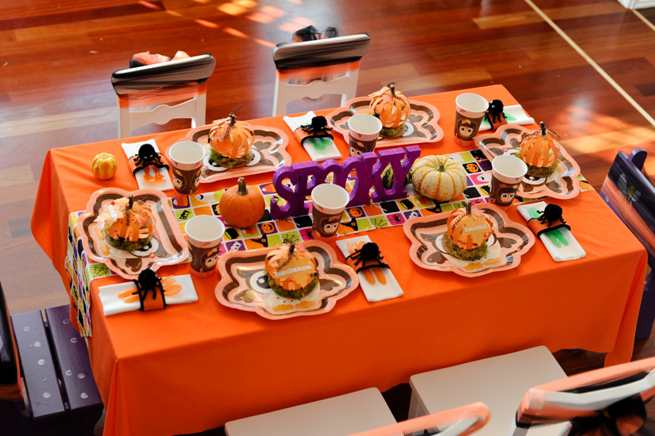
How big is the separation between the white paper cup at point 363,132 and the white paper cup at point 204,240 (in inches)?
22.2

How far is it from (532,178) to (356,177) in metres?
0.57

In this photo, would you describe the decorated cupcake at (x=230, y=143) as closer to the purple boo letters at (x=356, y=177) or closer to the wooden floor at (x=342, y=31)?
the purple boo letters at (x=356, y=177)

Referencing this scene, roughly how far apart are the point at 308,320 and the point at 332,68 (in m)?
1.27

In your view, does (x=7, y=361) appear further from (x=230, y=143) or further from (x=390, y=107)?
(x=390, y=107)

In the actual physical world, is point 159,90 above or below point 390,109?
below

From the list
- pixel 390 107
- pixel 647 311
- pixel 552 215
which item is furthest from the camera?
pixel 647 311

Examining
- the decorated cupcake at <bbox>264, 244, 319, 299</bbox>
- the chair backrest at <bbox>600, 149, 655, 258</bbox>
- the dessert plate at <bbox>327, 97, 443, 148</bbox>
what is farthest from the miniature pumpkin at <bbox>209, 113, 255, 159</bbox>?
the chair backrest at <bbox>600, 149, 655, 258</bbox>

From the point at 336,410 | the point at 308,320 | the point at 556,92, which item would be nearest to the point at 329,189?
the point at 308,320

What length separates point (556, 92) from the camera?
15.2ft

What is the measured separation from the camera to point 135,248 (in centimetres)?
245

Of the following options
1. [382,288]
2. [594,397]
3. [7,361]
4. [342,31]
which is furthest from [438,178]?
[342,31]

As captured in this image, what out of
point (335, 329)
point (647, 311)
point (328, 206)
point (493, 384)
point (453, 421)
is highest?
point (328, 206)

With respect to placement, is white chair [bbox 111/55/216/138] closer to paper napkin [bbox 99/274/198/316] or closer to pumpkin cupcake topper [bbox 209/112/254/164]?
pumpkin cupcake topper [bbox 209/112/254/164]

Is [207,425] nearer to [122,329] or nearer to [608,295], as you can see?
[122,329]
